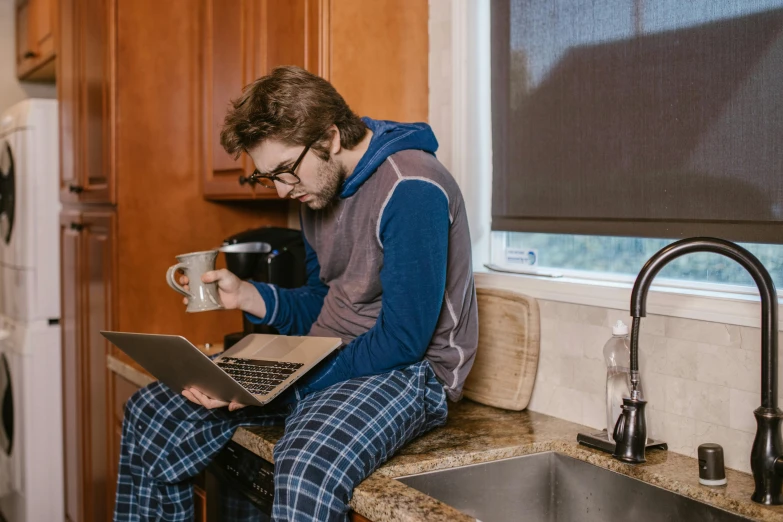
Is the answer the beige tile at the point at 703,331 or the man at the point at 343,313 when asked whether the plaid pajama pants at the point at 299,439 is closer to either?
the man at the point at 343,313

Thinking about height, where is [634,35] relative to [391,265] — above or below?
above

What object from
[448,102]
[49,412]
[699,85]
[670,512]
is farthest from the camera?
[49,412]

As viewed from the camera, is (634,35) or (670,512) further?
(634,35)

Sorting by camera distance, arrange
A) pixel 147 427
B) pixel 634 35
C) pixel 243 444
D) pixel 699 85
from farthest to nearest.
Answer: pixel 147 427, pixel 243 444, pixel 634 35, pixel 699 85

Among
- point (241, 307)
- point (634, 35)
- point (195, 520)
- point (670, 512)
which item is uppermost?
point (634, 35)

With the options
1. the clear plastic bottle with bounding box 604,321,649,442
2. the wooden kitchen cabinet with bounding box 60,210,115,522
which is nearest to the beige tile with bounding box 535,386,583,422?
the clear plastic bottle with bounding box 604,321,649,442

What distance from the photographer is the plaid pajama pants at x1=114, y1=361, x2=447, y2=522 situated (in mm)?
1304

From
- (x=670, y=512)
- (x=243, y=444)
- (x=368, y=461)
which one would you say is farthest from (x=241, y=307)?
(x=670, y=512)

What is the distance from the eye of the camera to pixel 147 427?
5.88ft

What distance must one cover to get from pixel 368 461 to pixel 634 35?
3.12 ft

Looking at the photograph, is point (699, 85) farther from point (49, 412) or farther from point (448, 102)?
point (49, 412)

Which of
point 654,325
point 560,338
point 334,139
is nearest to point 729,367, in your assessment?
point 654,325

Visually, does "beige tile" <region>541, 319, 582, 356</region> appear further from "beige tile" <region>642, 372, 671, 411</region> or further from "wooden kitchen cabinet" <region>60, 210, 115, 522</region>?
"wooden kitchen cabinet" <region>60, 210, 115, 522</region>

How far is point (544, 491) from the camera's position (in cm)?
154
